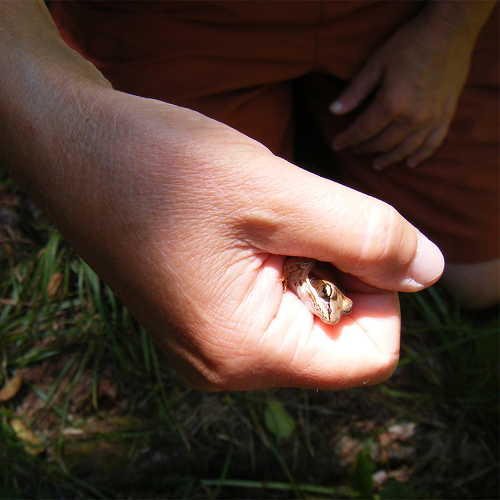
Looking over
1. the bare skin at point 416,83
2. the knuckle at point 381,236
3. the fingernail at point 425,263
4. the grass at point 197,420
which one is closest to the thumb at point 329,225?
the knuckle at point 381,236

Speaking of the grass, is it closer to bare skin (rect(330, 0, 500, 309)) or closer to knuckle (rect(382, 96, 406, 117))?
bare skin (rect(330, 0, 500, 309))

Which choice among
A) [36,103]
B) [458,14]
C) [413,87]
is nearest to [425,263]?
[413,87]

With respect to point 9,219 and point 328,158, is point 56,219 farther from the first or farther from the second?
point 328,158

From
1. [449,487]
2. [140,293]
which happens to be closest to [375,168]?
[140,293]

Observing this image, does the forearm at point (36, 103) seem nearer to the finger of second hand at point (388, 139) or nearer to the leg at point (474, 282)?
the finger of second hand at point (388, 139)

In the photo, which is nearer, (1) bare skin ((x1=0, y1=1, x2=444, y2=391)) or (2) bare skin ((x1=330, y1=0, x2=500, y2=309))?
(1) bare skin ((x1=0, y1=1, x2=444, y2=391))

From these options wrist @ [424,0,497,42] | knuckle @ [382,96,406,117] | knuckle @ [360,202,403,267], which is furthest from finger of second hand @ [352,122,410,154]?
knuckle @ [360,202,403,267]
